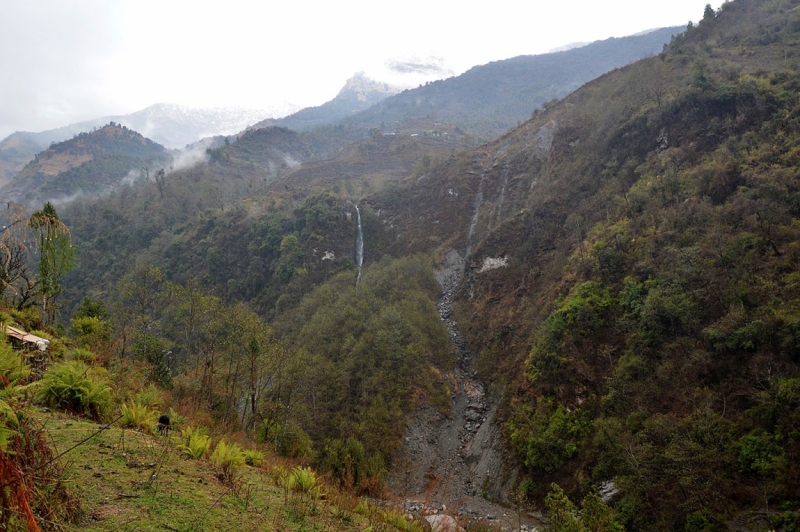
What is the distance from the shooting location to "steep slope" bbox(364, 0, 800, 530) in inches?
512

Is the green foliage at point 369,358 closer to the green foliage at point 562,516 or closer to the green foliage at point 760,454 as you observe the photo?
the green foliage at point 562,516

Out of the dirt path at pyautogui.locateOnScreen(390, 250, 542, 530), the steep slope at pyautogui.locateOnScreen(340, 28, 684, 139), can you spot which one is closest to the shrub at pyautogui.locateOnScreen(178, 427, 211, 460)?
the dirt path at pyautogui.locateOnScreen(390, 250, 542, 530)

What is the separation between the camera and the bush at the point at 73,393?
23.5ft

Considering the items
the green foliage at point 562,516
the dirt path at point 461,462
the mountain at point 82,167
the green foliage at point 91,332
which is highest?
the mountain at point 82,167

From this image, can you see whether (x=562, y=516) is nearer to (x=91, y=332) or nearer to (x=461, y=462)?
(x=461, y=462)

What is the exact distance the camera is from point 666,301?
18.2 meters

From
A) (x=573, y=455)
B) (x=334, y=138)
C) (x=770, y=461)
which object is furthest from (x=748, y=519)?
(x=334, y=138)

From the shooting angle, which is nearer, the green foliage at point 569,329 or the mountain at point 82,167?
the green foliage at point 569,329

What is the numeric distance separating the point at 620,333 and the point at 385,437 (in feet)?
49.6

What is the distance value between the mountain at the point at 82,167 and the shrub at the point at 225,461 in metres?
145

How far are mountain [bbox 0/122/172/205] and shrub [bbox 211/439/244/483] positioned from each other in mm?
145038

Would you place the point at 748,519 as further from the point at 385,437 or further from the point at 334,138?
the point at 334,138

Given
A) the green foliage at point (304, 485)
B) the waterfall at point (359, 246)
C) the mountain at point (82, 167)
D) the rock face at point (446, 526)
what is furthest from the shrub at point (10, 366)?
the mountain at point (82, 167)

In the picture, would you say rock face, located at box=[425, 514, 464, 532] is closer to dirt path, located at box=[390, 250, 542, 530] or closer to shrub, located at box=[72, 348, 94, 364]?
dirt path, located at box=[390, 250, 542, 530]
